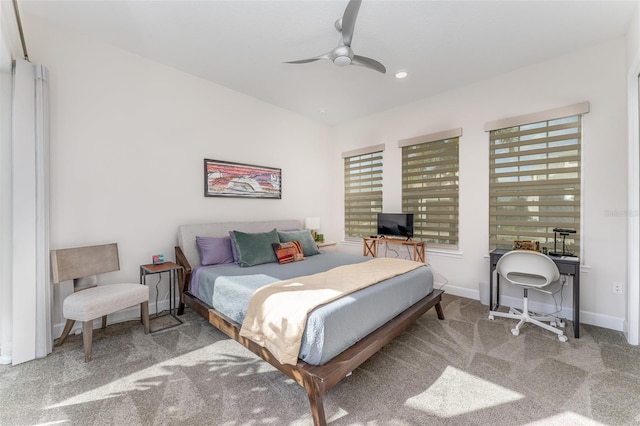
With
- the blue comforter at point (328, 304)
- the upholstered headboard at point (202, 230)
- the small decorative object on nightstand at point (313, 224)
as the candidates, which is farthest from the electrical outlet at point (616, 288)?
the upholstered headboard at point (202, 230)

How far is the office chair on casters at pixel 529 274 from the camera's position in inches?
107

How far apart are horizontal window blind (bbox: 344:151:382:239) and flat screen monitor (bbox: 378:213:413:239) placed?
1.42 feet

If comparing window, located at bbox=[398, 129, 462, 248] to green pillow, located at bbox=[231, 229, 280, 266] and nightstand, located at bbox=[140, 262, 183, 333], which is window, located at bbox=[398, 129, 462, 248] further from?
nightstand, located at bbox=[140, 262, 183, 333]

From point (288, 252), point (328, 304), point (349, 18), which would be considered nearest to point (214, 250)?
point (288, 252)

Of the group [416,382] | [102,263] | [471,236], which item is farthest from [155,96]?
[471,236]

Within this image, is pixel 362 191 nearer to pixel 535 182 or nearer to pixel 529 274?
pixel 535 182

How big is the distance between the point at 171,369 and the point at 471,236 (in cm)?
387

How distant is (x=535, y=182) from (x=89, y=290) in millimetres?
5018

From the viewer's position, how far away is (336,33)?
274cm

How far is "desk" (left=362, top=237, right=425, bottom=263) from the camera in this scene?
13.7ft

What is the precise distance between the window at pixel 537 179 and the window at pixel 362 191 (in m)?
1.82

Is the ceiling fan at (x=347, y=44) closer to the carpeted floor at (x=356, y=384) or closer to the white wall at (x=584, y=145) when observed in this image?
the white wall at (x=584, y=145)

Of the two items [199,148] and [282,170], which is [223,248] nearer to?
[199,148]

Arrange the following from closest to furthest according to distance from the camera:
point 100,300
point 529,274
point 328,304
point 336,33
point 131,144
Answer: point 328,304 < point 100,300 < point 336,33 < point 529,274 < point 131,144
